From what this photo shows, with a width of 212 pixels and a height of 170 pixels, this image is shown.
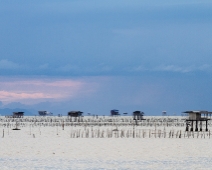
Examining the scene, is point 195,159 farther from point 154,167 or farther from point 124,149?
point 124,149

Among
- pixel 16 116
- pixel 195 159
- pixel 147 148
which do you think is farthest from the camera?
pixel 16 116

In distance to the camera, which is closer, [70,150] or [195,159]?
[195,159]

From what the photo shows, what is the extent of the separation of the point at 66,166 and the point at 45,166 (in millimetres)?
946

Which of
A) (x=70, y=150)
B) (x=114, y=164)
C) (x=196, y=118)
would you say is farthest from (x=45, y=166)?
(x=196, y=118)

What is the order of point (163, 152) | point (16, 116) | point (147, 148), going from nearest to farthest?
point (163, 152) < point (147, 148) < point (16, 116)

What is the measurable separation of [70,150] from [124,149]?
3471mm

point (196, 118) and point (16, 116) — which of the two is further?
A: point (16, 116)

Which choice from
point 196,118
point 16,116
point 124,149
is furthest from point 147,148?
point 16,116

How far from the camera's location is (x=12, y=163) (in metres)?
22.4

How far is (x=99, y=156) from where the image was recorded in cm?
2572

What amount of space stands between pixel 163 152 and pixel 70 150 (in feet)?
18.7

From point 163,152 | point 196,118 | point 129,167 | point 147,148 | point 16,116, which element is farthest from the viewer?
point 16,116

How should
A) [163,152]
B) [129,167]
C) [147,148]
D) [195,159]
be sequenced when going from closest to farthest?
[129,167] → [195,159] → [163,152] → [147,148]

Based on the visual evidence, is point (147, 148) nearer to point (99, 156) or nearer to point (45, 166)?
point (99, 156)
